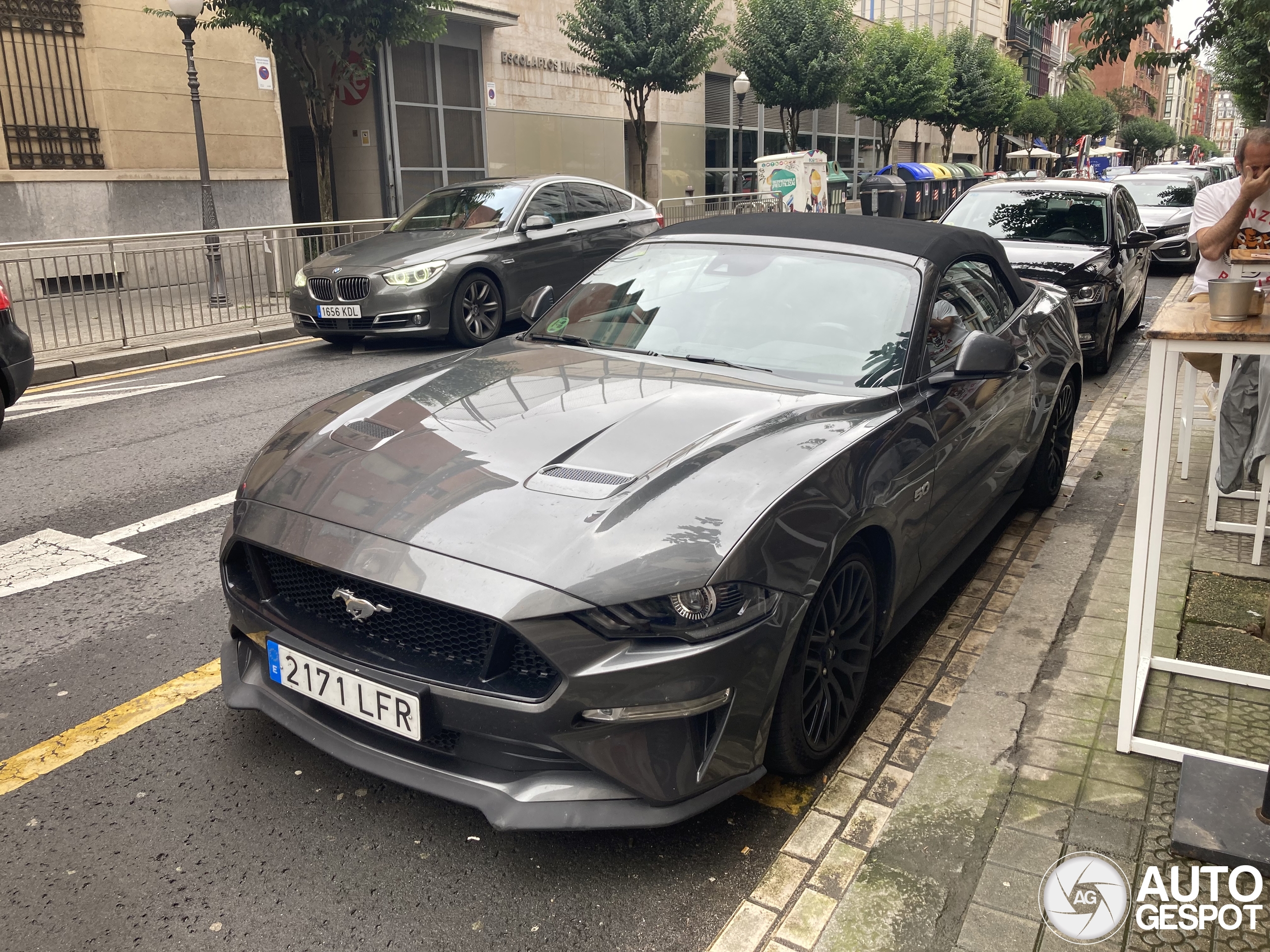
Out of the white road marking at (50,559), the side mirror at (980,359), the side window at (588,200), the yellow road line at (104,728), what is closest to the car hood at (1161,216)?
the side window at (588,200)

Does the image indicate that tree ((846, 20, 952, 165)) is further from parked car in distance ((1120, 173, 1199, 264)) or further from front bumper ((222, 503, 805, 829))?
front bumper ((222, 503, 805, 829))

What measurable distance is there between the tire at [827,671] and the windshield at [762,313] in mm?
792

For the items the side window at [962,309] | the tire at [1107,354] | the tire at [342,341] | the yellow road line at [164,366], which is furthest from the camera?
the tire at [342,341]

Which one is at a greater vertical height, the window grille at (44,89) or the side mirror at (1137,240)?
the window grille at (44,89)

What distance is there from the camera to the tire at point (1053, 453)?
17.5 ft

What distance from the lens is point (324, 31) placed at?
1423cm

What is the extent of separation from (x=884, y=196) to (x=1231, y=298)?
30.6 metres

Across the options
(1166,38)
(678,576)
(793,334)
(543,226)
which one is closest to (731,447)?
(678,576)

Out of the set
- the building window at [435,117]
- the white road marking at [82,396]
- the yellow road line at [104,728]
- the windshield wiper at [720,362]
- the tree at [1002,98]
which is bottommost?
the white road marking at [82,396]

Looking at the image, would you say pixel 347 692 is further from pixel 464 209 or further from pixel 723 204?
pixel 723 204

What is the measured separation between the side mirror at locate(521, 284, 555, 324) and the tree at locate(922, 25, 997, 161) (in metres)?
40.5

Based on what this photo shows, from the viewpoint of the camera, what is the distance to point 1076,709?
134 inches

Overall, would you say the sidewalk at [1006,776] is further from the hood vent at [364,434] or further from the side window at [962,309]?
the hood vent at [364,434]

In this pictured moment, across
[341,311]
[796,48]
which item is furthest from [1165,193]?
[341,311]
